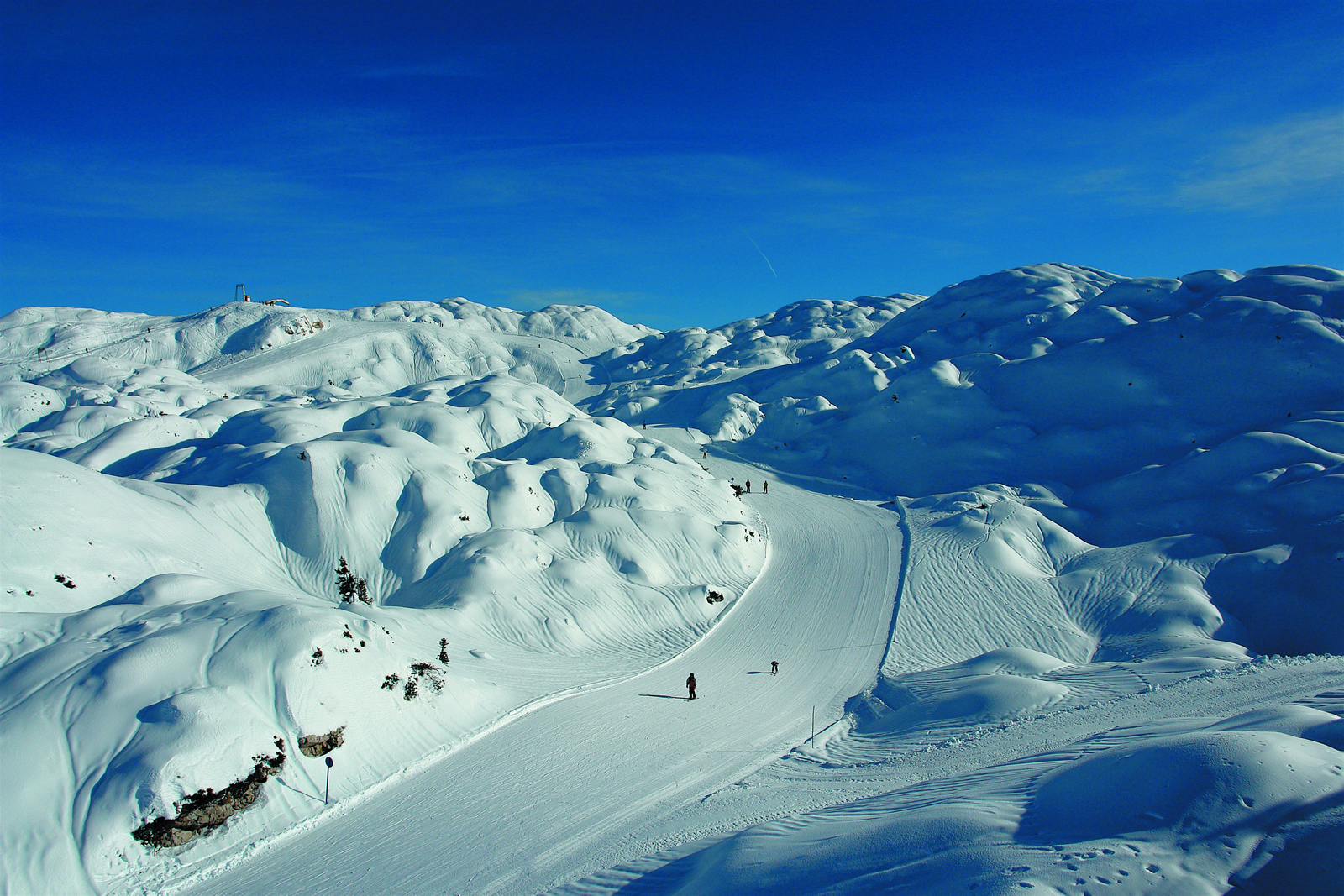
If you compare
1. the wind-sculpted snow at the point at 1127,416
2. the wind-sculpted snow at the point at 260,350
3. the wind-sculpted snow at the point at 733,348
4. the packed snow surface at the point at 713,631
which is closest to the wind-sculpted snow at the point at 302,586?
the packed snow surface at the point at 713,631

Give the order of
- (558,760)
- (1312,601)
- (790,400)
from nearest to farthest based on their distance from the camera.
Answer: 1. (558,760)
2. (1312,601)
3. (790,400)

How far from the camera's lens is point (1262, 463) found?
31.4 meters

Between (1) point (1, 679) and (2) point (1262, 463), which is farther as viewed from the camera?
(2) point (1262, 463)

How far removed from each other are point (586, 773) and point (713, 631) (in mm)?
10461

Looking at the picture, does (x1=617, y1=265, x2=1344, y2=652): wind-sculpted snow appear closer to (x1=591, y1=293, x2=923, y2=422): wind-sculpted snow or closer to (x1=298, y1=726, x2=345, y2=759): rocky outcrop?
(x1=591, y1=293, x2=923, y2=422): wind-sculpted snow

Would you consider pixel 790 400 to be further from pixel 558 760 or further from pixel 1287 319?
pixel 558 760

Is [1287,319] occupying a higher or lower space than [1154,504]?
higher

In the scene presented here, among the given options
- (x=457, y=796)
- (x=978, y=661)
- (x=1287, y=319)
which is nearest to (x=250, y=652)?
(x=457, y=796)

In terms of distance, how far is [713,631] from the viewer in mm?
24312

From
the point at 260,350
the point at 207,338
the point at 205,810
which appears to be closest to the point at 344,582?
the point at 205,810

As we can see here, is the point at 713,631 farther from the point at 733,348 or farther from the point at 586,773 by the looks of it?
the point at 733,348

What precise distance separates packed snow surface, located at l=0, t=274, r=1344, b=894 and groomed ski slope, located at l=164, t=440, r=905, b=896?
101 millimetres

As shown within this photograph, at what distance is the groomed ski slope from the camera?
443 inches

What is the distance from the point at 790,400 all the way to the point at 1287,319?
31400mm
